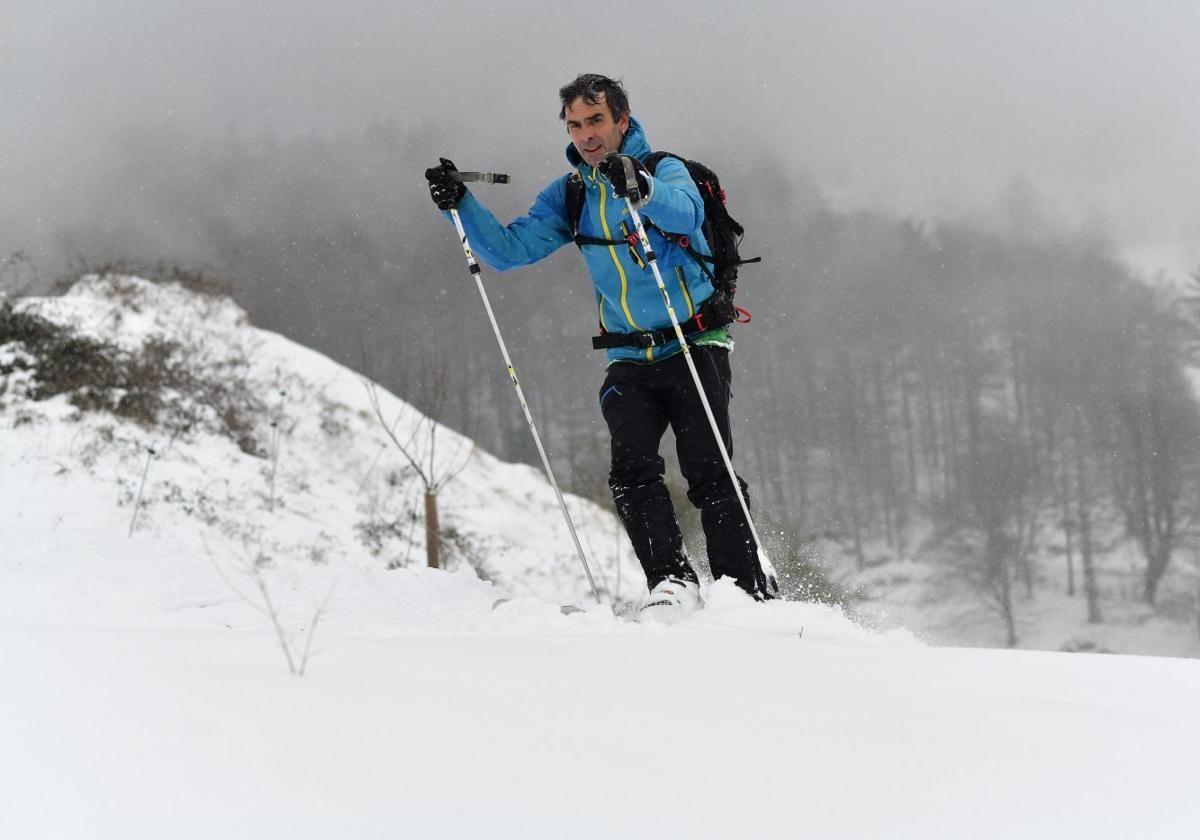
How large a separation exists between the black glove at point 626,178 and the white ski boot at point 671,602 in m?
1.52

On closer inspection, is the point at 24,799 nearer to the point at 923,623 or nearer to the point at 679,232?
the point at 679,232

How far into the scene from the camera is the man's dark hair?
147 inches

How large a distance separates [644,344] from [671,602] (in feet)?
4.02

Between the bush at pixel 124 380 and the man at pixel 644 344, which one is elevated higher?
the bush at pixel 124 380

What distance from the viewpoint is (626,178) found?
3.34 meters

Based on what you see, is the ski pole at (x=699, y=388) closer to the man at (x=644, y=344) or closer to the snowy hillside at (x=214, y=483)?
the man at (x=644, y=344)

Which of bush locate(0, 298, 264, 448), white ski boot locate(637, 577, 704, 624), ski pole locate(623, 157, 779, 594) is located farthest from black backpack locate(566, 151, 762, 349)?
bush locate(0, 298, 264, 448)

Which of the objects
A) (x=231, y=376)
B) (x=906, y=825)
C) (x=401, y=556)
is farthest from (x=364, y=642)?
(x=231, y=376)

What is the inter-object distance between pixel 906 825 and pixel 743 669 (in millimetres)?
711

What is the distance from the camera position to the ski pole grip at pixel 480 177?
4031mm

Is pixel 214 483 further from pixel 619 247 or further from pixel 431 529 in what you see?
pixel 619 247

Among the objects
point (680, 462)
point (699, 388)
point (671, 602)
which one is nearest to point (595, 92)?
point (699, 388)

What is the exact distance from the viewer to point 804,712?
1484 millimetres

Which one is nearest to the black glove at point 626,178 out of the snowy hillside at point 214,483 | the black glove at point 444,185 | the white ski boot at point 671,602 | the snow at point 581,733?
the black glove at point 444,185
